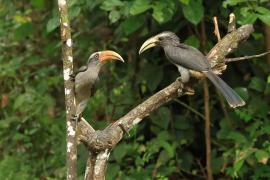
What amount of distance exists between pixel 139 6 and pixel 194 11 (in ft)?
1.27

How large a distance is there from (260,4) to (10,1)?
2.35 meters

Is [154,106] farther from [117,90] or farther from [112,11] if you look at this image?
[117,90]

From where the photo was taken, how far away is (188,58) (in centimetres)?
350

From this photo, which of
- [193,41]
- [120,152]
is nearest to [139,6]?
[193,41]

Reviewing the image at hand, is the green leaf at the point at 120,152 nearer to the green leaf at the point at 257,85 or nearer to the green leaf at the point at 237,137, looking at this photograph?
the green leaf at the point at 237,137

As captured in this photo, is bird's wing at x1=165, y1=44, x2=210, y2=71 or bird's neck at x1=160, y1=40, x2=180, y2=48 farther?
bird's neck at x1=160, y1=40, x2=180, y2=48

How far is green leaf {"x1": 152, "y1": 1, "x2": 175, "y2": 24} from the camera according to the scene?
4.03m

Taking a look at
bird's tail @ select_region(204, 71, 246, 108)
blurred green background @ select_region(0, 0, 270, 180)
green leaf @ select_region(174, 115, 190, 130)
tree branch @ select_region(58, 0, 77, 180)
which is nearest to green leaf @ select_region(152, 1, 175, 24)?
blurred green background @ select_region(0, 0, 270, 180)

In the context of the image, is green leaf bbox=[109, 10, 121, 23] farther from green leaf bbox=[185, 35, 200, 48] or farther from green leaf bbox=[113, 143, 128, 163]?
A: green leaf bbox=[113, 143, 128, 163]

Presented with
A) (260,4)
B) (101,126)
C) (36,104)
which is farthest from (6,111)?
(260,4)

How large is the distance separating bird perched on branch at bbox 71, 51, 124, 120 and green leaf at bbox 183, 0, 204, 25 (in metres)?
0.96

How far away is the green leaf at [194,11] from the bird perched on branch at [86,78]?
0.96 m

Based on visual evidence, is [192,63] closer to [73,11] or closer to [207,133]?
[73,11]

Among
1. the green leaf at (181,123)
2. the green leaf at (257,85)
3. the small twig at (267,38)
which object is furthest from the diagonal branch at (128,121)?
the green leaf at (181,123)
